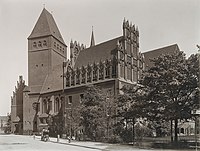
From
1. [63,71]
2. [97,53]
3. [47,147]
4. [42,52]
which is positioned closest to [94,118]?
[47,147]

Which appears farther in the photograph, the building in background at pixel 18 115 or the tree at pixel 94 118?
the building in background at pixel 18 115

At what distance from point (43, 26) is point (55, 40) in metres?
2.44

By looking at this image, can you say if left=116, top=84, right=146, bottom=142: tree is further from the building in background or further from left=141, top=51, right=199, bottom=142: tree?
the building in background

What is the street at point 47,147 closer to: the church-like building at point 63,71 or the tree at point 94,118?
the tree at point 94,118

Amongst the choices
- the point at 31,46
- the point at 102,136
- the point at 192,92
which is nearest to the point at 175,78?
the point at 192,92

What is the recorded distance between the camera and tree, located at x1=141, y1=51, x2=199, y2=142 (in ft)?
50.7

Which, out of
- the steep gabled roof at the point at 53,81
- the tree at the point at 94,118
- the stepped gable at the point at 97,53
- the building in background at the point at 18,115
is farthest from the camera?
the steep gabled roof at the point at 53,81

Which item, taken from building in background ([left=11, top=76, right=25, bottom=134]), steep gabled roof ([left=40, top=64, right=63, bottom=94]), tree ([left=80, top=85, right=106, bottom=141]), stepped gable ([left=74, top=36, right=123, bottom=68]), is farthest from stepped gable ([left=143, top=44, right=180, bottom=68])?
building in background ([left=11, top=76, right=25, bottom=134])

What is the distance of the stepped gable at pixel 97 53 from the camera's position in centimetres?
3566

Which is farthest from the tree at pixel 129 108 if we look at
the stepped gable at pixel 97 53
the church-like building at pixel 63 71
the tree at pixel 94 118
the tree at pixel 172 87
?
the stepped gable at pixel 97 53

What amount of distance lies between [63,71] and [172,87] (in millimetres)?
26119

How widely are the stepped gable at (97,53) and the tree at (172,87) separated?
696 inches

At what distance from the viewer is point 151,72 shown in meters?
17.5

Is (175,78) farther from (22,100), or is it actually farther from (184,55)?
(22,100)
